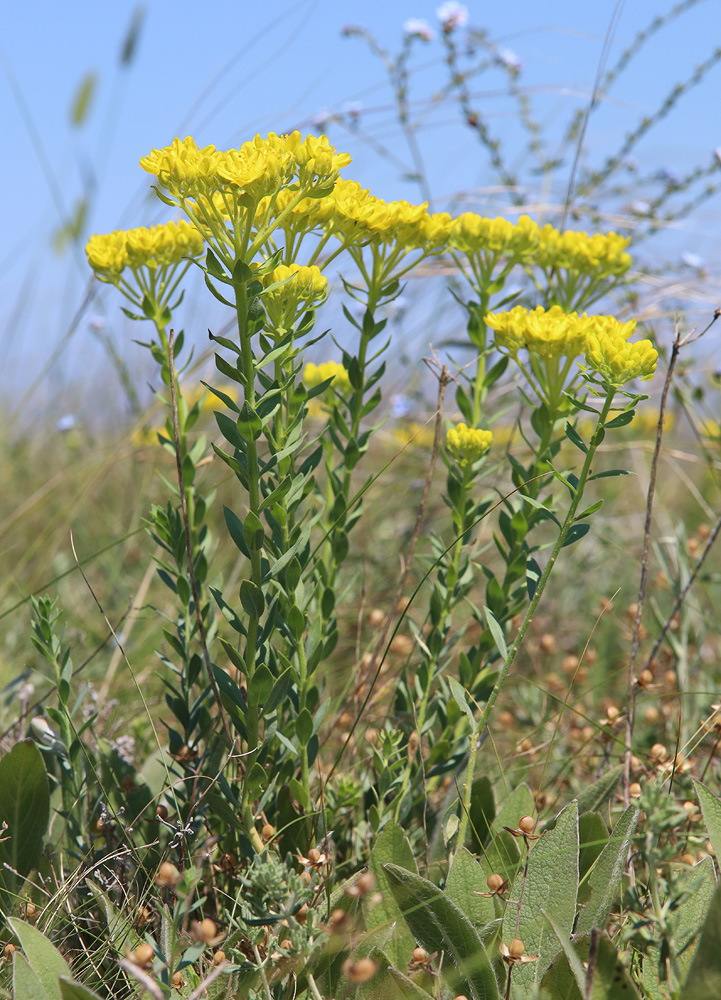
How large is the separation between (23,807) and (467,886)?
78cm

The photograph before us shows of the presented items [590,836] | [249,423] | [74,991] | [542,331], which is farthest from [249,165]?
[590,836]

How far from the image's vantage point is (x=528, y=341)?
1.30m

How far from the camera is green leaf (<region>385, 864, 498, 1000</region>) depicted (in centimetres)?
118

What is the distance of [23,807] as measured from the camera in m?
1.43

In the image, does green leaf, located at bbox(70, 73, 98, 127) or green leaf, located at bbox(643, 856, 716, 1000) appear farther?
green leaf, located at bbox(70, 73, 98, 127)

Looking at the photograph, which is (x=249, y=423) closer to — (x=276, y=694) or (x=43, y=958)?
(x=276, y=694)

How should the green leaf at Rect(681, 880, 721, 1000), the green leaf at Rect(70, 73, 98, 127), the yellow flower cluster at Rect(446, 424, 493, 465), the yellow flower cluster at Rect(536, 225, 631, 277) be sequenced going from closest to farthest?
1. the green leaf at Rect(681, 880, 721, 1000)
2. the yellow flower cluster at Rect(446, 424, 493, 465)
3. the yellow flower cluster at Rect(536, 225, 631, 277)
4. the green leaf at Rect(70, 73, 98, 127)

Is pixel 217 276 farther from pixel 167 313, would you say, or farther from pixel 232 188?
pixel 167 313

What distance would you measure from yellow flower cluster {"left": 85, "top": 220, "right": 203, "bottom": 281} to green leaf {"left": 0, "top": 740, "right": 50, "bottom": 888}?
Result: 2.75 feet

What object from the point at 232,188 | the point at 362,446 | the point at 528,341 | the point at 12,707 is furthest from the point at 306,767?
the point at 12,707

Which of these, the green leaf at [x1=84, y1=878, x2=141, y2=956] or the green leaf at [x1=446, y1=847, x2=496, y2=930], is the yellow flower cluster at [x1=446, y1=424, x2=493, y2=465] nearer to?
the green leaf at [x1=446, y1=847, x2=496, y2=930]

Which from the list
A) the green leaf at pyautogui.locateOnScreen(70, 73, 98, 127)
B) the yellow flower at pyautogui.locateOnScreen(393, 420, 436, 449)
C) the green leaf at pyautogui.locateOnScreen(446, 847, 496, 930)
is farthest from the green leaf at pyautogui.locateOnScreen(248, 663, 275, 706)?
the green leaf at pyautogui.locateOnScreen(70, 73, 98, 127)

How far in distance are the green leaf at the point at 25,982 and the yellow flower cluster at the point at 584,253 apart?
1.47 meters

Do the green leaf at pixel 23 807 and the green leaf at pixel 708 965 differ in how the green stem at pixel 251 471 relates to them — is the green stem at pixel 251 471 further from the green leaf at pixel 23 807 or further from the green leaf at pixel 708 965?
the green leaf at pixel 708 965
